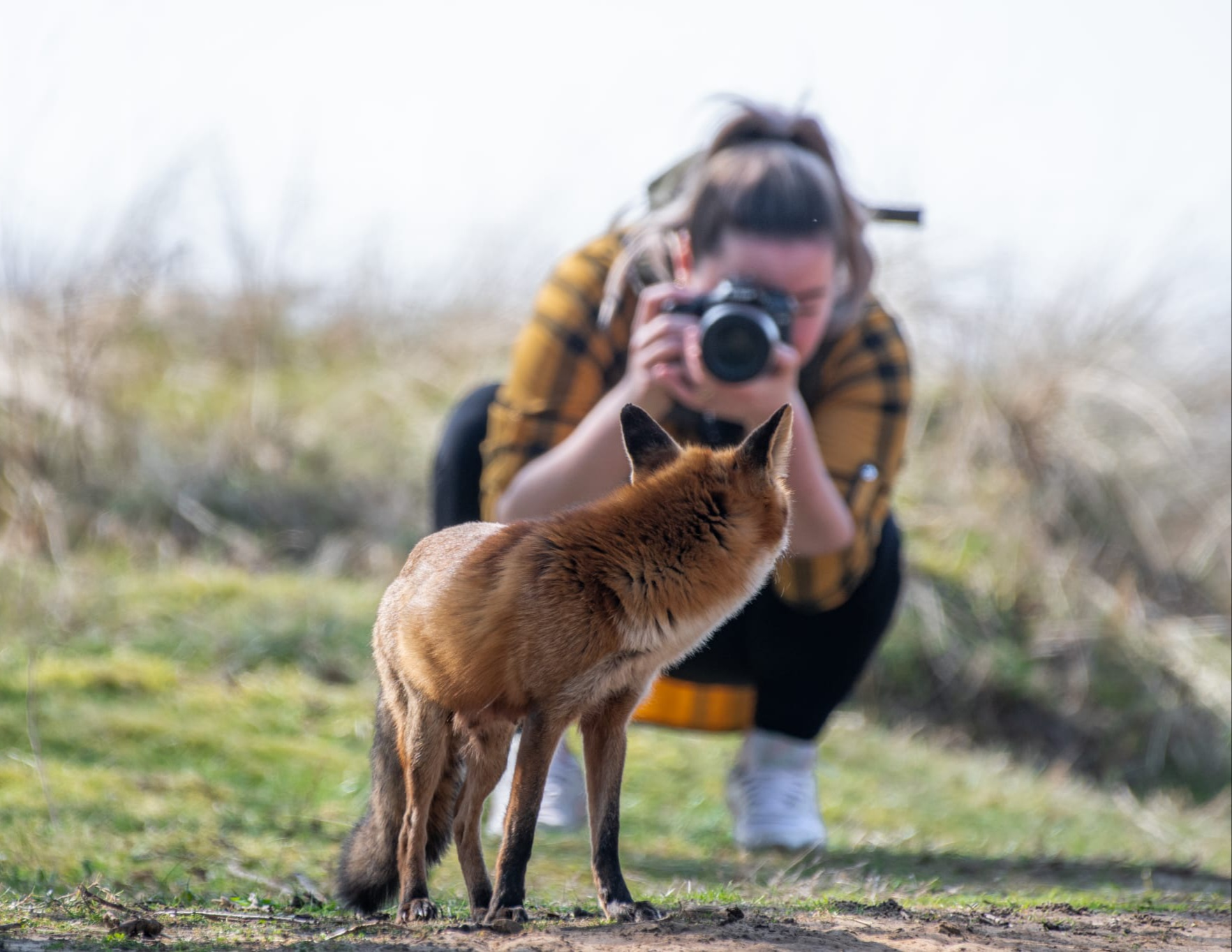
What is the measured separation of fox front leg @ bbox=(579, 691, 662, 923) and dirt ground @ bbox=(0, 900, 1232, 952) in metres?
0.13

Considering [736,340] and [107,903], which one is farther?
[736,340]

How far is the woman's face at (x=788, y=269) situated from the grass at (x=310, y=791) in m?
1.68

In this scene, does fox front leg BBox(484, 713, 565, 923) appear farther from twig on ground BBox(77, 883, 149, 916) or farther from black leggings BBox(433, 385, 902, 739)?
black leggings BBox(433, 385, 902, 739)

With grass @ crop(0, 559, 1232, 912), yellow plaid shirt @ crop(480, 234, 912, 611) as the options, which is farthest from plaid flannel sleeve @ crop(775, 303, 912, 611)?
grass @ crop(0, 559, 1232, 912)

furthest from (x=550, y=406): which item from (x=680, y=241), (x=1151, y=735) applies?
(x=1151, y=735)

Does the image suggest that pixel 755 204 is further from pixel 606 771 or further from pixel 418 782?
pixel 418 782

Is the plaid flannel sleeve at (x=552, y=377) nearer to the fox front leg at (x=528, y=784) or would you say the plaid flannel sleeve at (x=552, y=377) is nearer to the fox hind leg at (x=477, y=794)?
the fox hind leg at (x=477, y=794)

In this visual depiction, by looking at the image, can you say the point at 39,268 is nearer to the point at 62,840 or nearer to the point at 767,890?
the point at 62,840

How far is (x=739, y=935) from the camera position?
2387mm

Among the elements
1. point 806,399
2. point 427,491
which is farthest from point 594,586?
point 427,491

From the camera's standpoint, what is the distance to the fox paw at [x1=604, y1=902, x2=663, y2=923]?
96.3 inches

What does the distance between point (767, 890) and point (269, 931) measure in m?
1.47

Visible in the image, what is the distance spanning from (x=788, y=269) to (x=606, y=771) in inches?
74.9

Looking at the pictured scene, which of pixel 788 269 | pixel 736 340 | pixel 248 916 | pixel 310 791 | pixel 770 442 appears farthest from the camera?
pixel 310 791
